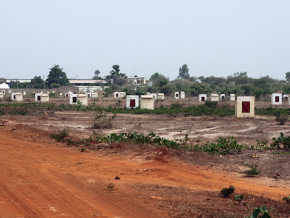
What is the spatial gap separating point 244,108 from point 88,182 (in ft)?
72.0

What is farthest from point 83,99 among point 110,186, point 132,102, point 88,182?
point 110,186

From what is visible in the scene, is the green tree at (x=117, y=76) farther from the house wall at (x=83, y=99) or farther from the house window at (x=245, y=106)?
the house window at (x=245, y=106)

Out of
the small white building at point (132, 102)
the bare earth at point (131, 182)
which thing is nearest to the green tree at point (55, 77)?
the small white building at point (132, 102)

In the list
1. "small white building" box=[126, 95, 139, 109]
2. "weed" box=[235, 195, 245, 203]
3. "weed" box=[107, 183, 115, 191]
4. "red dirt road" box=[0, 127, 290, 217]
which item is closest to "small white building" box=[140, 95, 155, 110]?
"small white building" box=[126, 95, 139, 109]

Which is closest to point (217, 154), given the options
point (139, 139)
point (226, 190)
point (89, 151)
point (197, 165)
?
point (197, 165)

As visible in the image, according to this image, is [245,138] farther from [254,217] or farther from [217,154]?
[254,217]

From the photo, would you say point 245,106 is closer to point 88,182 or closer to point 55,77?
point 88,182

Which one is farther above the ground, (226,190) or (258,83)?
(258,83)

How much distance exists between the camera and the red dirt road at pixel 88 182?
604 centimetres

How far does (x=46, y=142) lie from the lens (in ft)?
48.4

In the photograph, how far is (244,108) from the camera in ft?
92.6

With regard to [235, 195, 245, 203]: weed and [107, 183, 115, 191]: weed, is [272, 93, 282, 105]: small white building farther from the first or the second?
[235, 195, 245, 203]: weed

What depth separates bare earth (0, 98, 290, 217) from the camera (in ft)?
19.9

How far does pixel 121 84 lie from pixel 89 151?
330 ft
